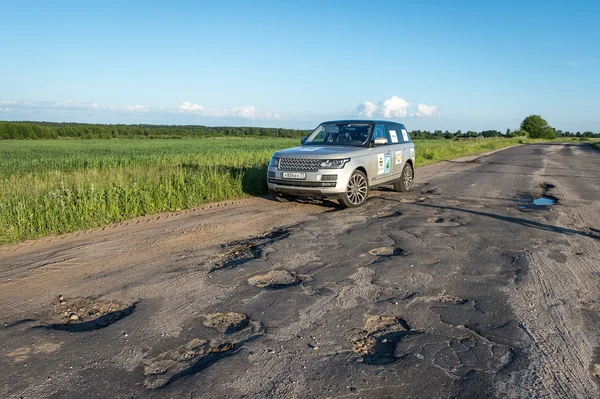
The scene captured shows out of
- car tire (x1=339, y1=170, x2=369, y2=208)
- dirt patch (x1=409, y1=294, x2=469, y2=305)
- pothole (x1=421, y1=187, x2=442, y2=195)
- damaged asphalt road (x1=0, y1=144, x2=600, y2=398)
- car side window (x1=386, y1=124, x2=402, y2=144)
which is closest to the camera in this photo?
damaged asphalt road (x1=0, y1=144, x2=600, y2=398)

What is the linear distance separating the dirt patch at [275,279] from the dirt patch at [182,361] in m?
1.33

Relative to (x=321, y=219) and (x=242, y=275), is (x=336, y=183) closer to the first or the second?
(x=321, y=219)

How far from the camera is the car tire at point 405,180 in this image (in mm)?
11906

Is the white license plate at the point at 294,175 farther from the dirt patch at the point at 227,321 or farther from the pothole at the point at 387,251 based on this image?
the dirt patch at the point at 227,321

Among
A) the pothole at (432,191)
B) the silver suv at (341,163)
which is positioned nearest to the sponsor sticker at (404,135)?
the silver suv at (341,163)

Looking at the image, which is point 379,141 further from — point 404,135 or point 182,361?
point 182,361

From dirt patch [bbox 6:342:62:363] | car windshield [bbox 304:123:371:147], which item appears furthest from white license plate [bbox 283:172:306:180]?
dirt patch [bbox 6:342:62:363]

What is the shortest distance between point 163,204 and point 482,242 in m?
6.13

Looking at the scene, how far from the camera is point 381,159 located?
10.6 metres

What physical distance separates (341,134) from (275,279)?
6246 mm

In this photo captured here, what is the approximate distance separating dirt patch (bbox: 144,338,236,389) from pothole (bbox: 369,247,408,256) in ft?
9.62

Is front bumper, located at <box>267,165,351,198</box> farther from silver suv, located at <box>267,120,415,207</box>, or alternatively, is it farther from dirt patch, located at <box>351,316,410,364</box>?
dirt patch, located at <box>351,316,410,364</box>

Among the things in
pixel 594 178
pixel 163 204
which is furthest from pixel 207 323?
pixel 594 178

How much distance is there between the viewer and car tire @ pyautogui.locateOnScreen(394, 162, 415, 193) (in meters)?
11.9
